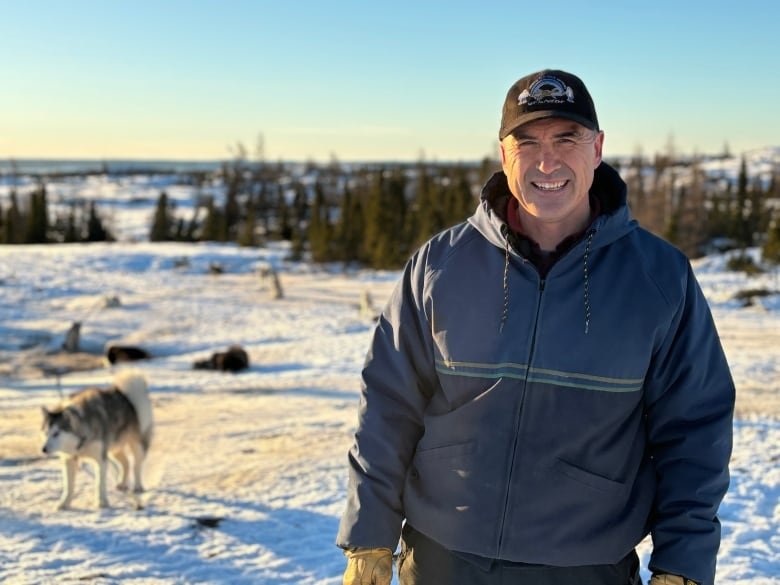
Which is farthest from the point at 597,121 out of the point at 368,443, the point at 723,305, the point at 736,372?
the point at 723,305

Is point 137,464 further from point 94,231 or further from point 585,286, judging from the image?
point 94,231

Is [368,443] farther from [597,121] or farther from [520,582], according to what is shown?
[597,121]

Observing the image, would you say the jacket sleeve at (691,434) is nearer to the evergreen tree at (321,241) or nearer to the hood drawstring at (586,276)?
the hood drawstring at (586,276)

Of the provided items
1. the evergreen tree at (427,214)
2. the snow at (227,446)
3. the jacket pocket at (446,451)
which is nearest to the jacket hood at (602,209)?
the jacket pocket at (446,451)

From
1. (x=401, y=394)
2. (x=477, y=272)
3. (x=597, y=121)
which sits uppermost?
(x=597, y=121)

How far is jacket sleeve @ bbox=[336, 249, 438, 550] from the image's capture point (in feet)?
7.65

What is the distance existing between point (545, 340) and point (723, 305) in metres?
24.1

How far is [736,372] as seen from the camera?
42.4ft

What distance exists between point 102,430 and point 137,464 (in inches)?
24.0

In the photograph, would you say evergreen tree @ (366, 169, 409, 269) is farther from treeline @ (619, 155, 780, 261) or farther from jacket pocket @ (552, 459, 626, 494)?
jacket pocket @ (552, 459, 626, 494)

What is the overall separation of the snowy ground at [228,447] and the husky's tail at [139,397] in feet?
2.09

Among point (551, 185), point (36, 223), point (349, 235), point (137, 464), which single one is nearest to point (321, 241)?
point (349, 235)

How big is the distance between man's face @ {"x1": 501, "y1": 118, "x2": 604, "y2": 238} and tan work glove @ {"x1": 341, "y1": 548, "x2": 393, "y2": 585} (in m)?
1.20

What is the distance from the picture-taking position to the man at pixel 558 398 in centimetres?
215
